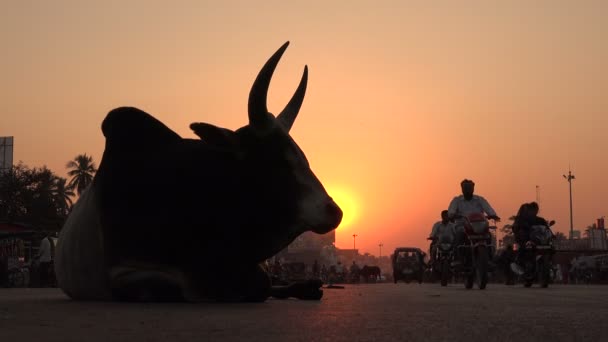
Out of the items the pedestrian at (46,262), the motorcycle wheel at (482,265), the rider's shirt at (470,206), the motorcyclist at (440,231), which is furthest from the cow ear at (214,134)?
the pedestrian at (46,262)

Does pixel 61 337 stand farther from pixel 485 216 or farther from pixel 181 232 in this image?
pixel 485 216

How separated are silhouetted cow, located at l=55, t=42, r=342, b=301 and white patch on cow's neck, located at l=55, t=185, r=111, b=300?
0.05 feet

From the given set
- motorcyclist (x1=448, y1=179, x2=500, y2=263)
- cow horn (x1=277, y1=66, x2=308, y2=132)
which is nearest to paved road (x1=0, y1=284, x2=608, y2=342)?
cow horn (x1=277, y1=66, x2=308, y2=132)

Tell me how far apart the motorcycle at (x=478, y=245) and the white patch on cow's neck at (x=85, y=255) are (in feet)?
29.9

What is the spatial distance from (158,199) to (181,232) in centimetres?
36

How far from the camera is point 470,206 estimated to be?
16.8m

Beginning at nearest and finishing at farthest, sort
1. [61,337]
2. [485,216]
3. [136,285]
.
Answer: [61,337] < [136,285] < [485,216]

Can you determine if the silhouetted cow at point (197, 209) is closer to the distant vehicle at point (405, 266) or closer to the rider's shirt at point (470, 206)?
the rider's shirt at point (470, 206)

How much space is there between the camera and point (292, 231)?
801cm

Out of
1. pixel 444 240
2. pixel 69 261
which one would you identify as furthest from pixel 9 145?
pixel 69 261

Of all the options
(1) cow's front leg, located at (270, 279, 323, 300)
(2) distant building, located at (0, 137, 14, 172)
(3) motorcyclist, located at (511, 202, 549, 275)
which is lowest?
(1) cow's front leg, located at (270, 279, 323, 300)

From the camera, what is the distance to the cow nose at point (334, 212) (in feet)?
25.0

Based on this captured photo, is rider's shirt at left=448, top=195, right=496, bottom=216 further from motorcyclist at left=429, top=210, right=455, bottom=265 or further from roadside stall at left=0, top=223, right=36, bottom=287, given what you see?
roadside stall at left=0, top=223, right=36, bottom=287

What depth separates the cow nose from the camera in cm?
763
